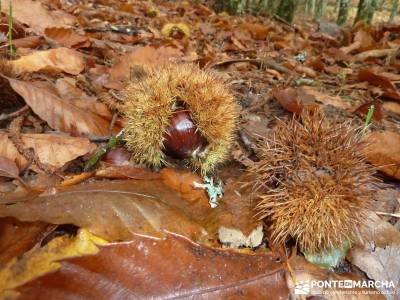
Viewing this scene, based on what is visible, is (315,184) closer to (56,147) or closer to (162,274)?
(162,274)

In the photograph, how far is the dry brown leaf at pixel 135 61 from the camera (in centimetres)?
193

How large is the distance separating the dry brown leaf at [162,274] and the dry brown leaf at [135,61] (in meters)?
1.15

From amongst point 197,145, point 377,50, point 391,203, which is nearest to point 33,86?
point 197,145

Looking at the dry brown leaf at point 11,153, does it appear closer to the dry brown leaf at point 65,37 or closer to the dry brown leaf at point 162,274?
the dry brown leaf at point 162,274

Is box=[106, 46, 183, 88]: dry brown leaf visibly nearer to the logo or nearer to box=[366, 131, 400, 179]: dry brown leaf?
box=[366, 131, 400, 179]: dry brown leaf

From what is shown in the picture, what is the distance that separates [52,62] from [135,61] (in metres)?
0.44

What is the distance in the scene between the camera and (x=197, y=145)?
1329mm

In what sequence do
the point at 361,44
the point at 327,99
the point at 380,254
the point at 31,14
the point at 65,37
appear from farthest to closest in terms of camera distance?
1. the point at 361,44
2. the point at 31,14
3. the point at 65,37
4. the point at 327,99
5. the point at 380,254

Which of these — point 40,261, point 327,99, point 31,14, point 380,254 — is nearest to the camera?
point 40,261

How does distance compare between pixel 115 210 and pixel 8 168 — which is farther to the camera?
pixel 8 168

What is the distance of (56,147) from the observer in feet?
4.21

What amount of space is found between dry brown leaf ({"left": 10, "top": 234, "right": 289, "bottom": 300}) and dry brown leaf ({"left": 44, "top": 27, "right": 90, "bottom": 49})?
5.94ft

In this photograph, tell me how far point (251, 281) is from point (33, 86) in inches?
44.5

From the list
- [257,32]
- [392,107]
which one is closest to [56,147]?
[392,107]
